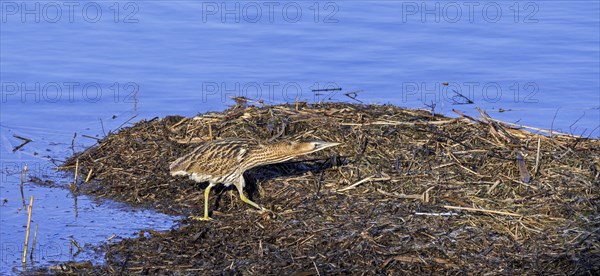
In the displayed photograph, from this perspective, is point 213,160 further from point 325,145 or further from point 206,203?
point 325,145

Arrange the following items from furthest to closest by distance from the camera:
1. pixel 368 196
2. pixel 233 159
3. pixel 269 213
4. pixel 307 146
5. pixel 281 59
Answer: pixel 281 59 < pixel 307 146 < pixel 233 159 < pixel 368 196 < pixel 269 213

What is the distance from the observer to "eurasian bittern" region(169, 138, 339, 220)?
8938 millimetres

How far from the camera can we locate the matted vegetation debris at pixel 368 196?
767 cm

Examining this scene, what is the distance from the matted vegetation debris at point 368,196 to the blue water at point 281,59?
186cm

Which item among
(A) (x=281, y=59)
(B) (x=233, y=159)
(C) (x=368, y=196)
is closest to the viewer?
(C) (x=368, y=196)

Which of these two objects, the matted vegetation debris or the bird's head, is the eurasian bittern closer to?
the bird's head

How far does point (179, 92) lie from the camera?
1319cm

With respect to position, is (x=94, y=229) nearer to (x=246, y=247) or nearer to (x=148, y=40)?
(x=246, y=247)

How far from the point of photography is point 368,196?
8.79 meters

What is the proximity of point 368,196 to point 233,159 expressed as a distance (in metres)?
1.18

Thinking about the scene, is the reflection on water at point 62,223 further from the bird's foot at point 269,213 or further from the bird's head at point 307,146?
the bird's head at point 307,146

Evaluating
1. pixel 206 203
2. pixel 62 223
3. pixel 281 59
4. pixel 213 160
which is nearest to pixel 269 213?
pixel 206 203

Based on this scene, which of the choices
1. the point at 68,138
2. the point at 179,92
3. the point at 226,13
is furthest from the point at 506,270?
the point at 226,13

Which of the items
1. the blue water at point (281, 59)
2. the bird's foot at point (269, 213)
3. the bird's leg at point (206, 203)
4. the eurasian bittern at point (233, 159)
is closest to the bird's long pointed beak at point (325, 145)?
the eurasian bittern at point (233, 159)
